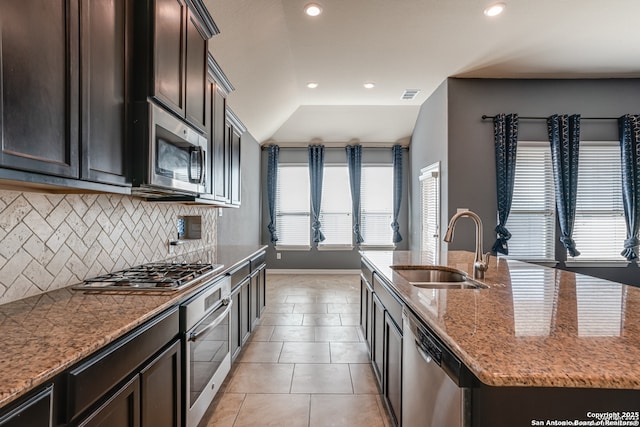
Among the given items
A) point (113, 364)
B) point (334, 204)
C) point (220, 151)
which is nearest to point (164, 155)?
point (113, 364)

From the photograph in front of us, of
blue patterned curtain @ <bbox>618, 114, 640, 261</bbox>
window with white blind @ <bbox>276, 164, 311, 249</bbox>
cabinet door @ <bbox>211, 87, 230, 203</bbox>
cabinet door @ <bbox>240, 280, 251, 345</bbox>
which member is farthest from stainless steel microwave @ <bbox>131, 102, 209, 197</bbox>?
blue patterned curtain @ <bbox>618, 114, 640, 261</bbox>

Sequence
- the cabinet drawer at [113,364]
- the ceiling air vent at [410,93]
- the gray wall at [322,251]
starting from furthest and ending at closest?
the gray wall at [322,251] → the ceiling air vent at [410,93] → the cabinet drawer at [113,364]

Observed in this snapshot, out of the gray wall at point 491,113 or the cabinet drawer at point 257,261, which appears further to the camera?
the gray wall at point 491,113

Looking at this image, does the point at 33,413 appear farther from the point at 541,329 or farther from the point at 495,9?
the point at 495,9

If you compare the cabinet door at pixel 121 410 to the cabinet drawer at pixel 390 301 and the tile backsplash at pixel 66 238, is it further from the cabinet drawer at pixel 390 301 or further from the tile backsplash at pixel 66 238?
the cabinet drawer at pixel 390 301

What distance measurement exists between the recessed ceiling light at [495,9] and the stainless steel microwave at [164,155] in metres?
2.71

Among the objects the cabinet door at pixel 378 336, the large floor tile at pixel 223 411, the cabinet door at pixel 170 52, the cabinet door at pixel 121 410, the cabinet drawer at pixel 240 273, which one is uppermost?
the cabinet door at pixel 170 52

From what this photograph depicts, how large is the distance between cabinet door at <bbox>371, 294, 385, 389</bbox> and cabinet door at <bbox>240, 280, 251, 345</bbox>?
1089 millimetres

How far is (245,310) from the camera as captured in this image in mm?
2824

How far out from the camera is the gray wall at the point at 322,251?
6.46 m

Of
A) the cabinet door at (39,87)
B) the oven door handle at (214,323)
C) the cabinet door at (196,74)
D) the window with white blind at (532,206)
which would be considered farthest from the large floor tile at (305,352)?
the window with white blind at (532,206)

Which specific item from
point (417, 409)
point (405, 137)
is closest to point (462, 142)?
point (405, 137)

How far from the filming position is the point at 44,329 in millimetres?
1029

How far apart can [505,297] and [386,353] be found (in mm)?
837
